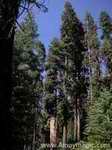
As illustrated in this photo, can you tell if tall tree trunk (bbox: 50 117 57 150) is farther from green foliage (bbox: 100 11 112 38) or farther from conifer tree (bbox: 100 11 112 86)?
green foliage (bbox: 100 11 112 38)

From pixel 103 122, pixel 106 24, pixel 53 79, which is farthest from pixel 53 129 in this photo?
pixel 103 122

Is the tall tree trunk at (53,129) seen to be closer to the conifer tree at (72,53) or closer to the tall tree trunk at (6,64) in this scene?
Result: the conifer tree at (72,53)

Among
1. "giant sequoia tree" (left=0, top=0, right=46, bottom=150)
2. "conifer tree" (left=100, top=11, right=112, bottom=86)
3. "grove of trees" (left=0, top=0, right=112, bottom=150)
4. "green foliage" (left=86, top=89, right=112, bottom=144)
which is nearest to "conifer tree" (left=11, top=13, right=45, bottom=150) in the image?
"grove of trees" (left=0, top=0, right=112, bottom=150)

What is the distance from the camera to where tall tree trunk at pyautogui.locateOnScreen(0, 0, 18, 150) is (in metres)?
7.08

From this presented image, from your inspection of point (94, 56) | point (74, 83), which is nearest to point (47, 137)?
point (74, 83)

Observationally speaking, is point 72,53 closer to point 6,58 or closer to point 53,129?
point 53,129

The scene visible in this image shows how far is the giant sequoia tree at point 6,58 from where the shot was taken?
7090 mm

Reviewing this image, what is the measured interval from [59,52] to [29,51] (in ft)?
37.3

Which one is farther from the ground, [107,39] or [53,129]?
[107,39]

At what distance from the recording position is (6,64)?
729cm

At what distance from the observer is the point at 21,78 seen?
35250mm

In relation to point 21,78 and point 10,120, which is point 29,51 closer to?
point 21,78

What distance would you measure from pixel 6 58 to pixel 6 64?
111mm

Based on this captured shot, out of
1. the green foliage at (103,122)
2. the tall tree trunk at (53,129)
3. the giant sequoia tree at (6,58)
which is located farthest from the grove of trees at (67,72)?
the giant sequoia tree at (6,58)
